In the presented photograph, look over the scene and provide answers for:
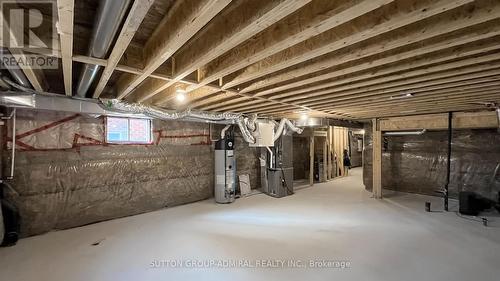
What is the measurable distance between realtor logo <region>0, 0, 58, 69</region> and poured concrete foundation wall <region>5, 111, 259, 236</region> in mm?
2046

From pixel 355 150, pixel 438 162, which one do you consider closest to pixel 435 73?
pixel 438 162

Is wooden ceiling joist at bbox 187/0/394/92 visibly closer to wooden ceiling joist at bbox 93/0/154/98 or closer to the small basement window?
wooden ceiling joist at bbox 93/0/154/98

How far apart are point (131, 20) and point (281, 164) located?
16.1 feet

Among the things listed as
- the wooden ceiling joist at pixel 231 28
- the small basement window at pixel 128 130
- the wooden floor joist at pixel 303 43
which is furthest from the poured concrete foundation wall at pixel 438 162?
the wooden ceiling joist at pixel 231 28

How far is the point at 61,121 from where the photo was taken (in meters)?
3.56

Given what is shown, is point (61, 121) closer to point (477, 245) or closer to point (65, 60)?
point (65, 60)

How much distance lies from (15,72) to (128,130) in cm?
213

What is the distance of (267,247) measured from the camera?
9.39 feet

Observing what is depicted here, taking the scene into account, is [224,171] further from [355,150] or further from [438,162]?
[355,150]

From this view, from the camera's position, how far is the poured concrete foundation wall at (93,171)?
330 cm

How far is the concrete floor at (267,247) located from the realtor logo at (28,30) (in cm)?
205

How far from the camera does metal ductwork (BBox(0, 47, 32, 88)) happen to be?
1.65m

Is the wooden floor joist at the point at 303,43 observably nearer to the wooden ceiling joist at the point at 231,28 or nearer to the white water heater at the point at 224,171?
the wooden ceiling joist at the point at 231,28

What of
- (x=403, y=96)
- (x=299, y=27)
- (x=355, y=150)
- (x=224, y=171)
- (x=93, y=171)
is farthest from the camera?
(x=355, y=150)
